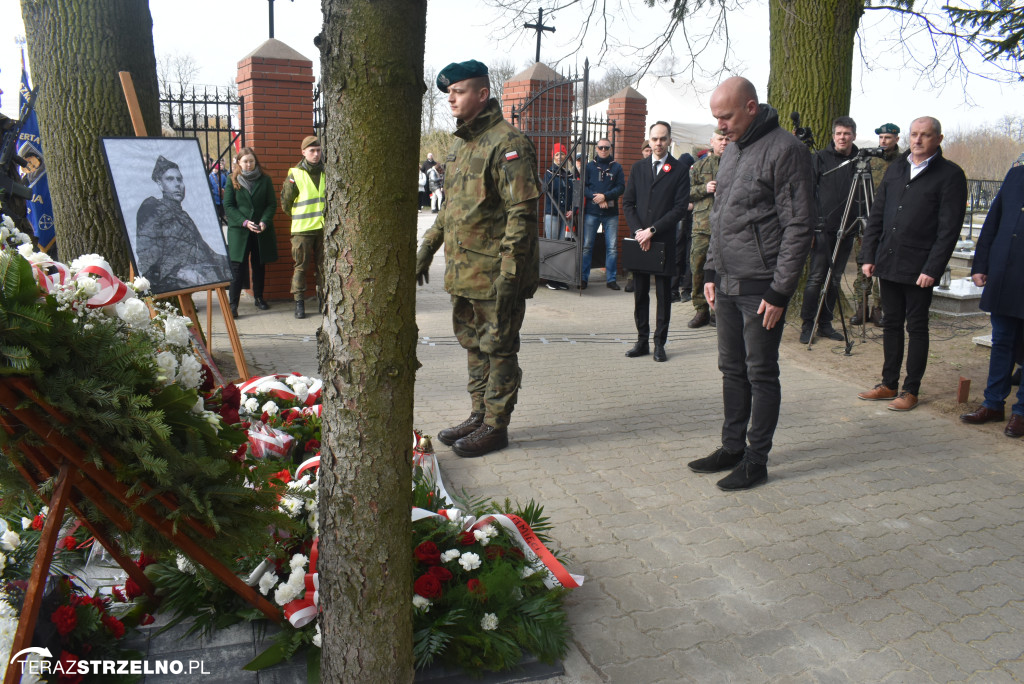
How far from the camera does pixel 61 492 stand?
2.23 meters

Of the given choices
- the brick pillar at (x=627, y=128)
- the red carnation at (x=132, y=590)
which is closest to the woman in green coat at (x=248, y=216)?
the brick pillar at (x=627, y=128)

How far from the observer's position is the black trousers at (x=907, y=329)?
5.70m

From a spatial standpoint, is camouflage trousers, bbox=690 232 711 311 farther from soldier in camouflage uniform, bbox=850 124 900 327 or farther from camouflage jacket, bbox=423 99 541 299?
camouflage jacket, bbox=423 99 541 299

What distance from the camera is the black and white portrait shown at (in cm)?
509

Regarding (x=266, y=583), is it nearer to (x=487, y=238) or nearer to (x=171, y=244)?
(x=487, y=238)

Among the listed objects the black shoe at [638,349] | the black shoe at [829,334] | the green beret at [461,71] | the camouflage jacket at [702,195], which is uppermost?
the green beret at [461,71]

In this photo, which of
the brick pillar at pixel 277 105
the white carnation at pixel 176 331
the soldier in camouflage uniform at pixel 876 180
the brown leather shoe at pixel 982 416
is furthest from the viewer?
the brick pillar at pixel 277 105

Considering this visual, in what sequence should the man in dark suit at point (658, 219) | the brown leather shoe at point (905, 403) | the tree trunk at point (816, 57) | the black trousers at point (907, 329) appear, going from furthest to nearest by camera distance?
the tree trunk at point (816, 57), the man in dark suit at point (658, 219), the brown leather shoe at point (905, 403), the black trousers at point (907, 329)

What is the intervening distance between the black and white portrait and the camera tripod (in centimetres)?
518

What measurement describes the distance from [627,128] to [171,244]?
28.9ft

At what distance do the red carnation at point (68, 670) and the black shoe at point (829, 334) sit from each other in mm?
7435

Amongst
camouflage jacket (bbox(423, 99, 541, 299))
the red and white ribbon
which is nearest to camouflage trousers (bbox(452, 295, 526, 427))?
camouflage jacket (bbox(423, 99, 541, 299))

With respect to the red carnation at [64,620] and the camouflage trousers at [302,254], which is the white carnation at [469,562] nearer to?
the red carnation at [64,620]

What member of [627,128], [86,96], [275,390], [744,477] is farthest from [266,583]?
[627,128]
